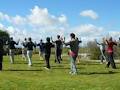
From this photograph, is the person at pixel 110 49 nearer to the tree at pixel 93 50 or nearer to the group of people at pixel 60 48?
the group of people at pixel 60 48

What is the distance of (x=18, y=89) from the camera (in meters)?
21.3

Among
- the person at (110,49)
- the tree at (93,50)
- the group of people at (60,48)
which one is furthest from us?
the tree at (93,50)

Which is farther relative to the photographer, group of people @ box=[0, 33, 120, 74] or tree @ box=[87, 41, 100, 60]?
tree @ box=[87, 41, 100, 60]

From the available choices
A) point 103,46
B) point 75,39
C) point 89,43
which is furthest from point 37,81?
point 89,43

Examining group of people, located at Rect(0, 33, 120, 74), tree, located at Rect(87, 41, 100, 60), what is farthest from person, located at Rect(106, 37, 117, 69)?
tree, located at Rect(87, 41, 100, 60)

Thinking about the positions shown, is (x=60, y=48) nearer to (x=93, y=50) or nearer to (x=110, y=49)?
(x=110, y=49)

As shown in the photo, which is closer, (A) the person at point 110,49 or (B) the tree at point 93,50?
(A) the person at point 110,49

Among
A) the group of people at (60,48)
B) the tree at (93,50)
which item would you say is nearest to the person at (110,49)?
the group of people at (60,48)

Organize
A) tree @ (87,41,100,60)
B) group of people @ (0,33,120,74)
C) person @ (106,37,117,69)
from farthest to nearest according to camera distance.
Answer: tree @ (87,41,100,60) < person @ (106,37,117,69) < group of people @ (0,33,120,74)

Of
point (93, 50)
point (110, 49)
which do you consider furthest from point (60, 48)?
point (93, 50)

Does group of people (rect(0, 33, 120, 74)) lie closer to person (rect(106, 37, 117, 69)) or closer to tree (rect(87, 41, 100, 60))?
person (rect(106, 37, 117, 69))

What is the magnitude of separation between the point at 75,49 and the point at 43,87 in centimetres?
589

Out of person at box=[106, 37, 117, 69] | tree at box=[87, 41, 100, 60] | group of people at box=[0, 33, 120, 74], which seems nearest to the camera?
group of people at box=[0, 33, 120, 74]

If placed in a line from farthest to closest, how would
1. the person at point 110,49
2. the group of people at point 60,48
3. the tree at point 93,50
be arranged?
the tree at point 93,50 < the person at point 110,49 < the group of people at point 60,48
